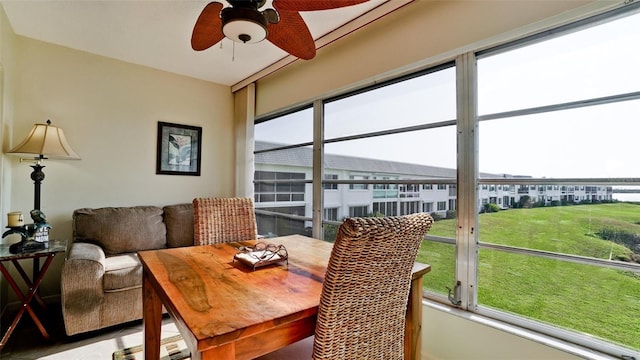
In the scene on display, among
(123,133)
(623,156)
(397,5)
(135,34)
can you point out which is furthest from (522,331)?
(123,133)

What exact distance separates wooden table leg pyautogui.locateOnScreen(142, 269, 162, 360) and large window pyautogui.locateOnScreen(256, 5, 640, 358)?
5.64 ft

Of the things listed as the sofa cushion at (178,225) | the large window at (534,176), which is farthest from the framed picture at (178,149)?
the large window at (534,176)

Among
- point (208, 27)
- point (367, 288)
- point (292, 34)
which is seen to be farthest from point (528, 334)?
point (208, 27)

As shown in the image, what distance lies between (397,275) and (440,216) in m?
1.09

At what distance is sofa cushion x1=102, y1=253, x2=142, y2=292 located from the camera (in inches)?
89.9

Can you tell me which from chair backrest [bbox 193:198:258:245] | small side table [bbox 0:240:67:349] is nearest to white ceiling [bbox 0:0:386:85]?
chair backrest [bbox 193:198:258:245]

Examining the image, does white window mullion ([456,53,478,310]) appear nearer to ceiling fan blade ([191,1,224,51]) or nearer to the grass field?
the grass field

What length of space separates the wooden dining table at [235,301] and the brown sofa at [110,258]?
970mm

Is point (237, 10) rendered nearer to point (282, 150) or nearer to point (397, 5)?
point (397, 5)

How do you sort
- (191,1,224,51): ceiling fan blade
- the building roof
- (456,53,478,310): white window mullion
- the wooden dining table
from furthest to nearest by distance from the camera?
the building roof < (456,53,478,310): white window mullion < (191,1,224,51): ceiling fan blade < the wooden dining table

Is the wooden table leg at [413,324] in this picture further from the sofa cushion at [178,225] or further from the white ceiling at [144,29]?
the sofa cushion at [178,225]

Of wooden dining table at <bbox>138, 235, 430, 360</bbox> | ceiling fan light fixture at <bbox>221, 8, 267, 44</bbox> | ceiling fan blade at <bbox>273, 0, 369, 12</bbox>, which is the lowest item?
wooden dining table at <bbox>138, 235, 430, 360</bbox>

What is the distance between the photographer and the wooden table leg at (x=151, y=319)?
1.58 metres

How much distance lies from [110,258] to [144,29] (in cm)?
205
